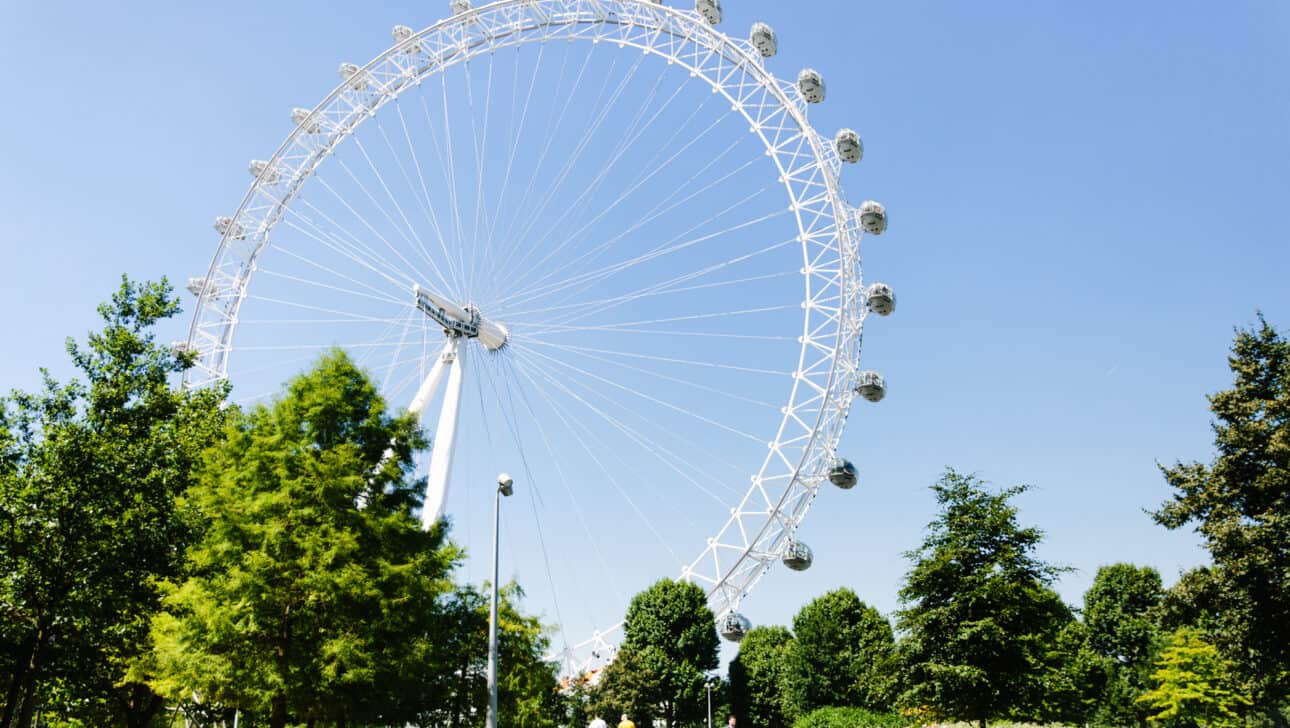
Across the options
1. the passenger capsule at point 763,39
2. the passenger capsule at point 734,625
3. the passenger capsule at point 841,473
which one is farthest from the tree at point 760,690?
the passenger capsule at point 763,39

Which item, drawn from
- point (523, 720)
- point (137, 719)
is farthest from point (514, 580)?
point (137, 719)

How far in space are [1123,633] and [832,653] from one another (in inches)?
905

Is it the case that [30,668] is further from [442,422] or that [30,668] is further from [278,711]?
[442,422]

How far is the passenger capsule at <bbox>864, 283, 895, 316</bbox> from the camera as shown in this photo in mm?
33844

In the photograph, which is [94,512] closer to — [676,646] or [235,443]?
[235,443]

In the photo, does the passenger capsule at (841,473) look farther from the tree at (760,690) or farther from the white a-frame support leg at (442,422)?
the tree at (760,690)

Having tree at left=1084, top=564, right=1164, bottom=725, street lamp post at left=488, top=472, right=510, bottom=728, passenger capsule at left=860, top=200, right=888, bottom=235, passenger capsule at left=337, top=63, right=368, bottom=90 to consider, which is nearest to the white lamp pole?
street lamp post at left=488, top=472, right=510, bottom=728

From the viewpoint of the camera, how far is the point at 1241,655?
25.0 metres

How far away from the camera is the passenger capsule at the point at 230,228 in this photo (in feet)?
137

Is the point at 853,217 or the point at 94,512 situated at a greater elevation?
the point at 853,217

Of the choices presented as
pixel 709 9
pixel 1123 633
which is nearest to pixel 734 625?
pixel 709 9

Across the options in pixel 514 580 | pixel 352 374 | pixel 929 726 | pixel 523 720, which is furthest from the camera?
pixel 514 580

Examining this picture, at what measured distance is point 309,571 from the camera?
19266 mm

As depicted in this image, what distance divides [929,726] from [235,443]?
2436cm
